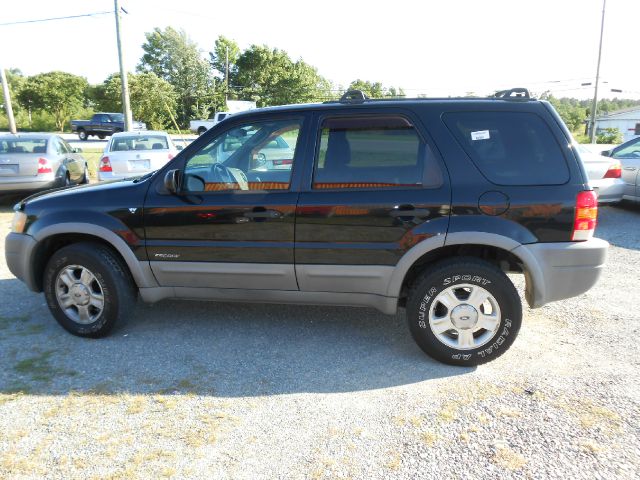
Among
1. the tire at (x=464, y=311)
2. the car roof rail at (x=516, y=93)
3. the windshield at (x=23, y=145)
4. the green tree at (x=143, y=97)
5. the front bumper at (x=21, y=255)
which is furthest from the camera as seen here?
the green tree at (x=143, y=97)

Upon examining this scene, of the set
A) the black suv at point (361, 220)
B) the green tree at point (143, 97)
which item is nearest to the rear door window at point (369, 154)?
the black suv at point (361, 220)

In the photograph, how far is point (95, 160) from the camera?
18.3 meters

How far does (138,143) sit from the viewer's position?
10.2 metres

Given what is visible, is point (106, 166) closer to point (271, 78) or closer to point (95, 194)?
point (95, 194)

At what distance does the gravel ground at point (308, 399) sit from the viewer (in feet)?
8.17

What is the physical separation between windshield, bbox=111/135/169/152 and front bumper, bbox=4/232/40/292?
6.41m

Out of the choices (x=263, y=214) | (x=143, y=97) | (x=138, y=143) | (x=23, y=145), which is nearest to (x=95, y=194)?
(x=263, y=214)

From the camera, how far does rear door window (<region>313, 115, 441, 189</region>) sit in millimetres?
3406

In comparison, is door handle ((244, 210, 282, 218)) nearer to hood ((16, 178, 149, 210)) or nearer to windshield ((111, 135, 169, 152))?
hood ((16, 178, 149, 210))

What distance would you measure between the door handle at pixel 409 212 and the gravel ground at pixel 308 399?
1.12 metres

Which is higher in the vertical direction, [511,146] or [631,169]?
[511,146]

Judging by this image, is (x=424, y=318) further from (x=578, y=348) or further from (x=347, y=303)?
(x=578, y=348)

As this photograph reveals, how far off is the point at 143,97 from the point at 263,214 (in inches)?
1711

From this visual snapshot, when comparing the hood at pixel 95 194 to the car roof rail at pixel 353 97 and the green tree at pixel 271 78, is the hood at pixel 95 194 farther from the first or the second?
the green tree at pixel 271 78
